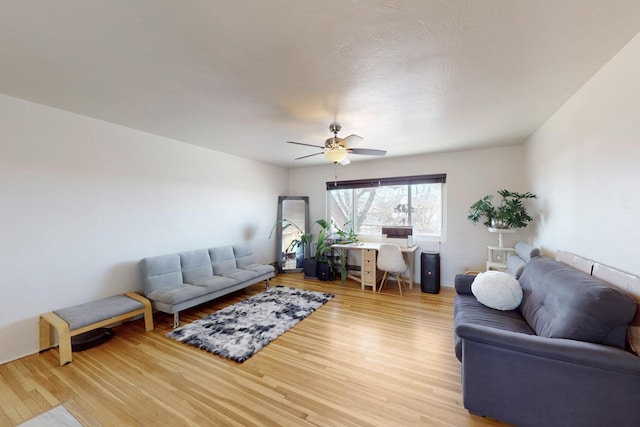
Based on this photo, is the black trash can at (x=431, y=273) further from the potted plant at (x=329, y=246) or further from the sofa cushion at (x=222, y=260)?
the sofa cushion at (x=222, y=260)

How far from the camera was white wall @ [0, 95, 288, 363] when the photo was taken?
232 centimetres

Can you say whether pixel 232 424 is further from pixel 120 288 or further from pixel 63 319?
pixel 120 288

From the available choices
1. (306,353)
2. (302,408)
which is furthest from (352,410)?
(306,353)

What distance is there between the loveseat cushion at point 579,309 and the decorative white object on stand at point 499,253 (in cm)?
146

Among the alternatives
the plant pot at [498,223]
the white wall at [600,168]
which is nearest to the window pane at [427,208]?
the plant pot at [498,223]

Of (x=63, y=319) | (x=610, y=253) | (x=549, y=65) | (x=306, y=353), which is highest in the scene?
(x=549, y=65)

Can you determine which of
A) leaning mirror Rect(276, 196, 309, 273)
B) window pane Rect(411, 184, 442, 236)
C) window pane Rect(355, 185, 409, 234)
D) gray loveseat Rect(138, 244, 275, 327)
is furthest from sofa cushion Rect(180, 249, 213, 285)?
window pane Rect(411, 184, 442, 236)

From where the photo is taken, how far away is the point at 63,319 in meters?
2.35

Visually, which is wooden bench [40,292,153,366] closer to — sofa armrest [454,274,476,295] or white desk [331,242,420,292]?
white desk [331,242,420,292]

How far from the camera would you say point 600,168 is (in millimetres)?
1863

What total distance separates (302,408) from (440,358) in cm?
139

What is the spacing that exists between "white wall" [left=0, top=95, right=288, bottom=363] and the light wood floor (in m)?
0.60

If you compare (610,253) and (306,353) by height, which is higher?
(610,253)

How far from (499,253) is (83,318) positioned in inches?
216
